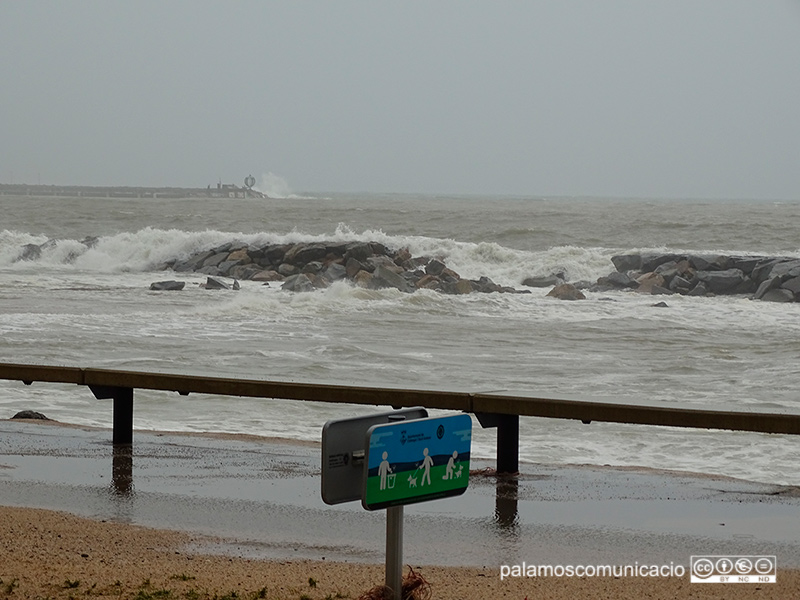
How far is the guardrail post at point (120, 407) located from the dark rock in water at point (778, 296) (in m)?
25.7

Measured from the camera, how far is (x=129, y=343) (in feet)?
55.1

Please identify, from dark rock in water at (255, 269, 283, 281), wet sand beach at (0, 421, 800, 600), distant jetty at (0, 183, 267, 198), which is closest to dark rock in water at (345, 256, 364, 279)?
dark rock in water at (255, 269, 283, 281)

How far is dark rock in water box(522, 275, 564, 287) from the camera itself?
120 ft

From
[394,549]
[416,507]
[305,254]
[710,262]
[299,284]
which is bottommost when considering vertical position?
[299,284]

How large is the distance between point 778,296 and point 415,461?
28988mm

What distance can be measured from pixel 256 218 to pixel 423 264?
3958cm

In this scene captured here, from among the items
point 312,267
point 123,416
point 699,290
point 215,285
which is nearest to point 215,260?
point 312,267

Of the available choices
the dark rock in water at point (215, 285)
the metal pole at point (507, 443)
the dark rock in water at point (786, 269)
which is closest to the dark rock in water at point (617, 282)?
the dark rock in water at point (786, 269)

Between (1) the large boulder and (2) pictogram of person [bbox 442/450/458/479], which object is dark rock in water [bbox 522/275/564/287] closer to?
(1) the large boulder

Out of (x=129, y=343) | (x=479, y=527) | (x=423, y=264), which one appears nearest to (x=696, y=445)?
(x=479, y=527)

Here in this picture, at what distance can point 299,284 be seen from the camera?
32500mm

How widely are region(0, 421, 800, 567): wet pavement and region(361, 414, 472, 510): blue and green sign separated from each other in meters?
1.56

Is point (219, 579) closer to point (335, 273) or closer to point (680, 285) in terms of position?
point (335, 273)

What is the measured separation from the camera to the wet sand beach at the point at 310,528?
5.21m
